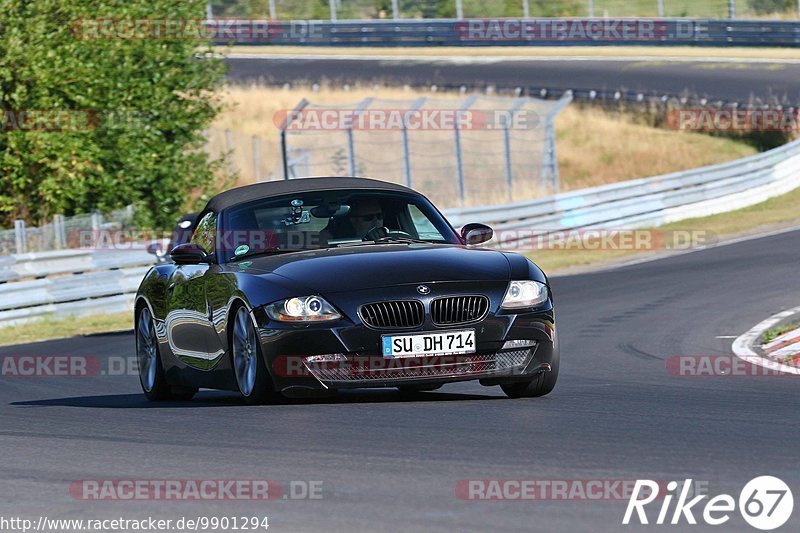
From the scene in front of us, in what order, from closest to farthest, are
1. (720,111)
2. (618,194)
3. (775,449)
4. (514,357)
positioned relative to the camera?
(775,449), (514,357), (618,194), (720,111)

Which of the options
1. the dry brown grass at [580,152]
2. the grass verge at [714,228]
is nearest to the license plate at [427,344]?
the grass verge at [714,228]

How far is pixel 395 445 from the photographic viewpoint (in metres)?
7.01

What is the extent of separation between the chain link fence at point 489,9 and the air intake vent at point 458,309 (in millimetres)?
45624

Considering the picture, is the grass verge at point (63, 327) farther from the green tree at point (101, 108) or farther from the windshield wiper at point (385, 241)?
the windshield wiper at point (385, 241)

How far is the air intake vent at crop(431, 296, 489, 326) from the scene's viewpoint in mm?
8523

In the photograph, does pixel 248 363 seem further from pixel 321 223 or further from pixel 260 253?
pixel 321 223

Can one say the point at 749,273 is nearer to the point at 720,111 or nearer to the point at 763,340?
the point at 763,340

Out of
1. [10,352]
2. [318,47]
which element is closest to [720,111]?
[318,47]

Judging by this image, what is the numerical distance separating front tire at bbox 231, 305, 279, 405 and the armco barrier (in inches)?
468

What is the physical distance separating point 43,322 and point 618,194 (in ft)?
36.7
